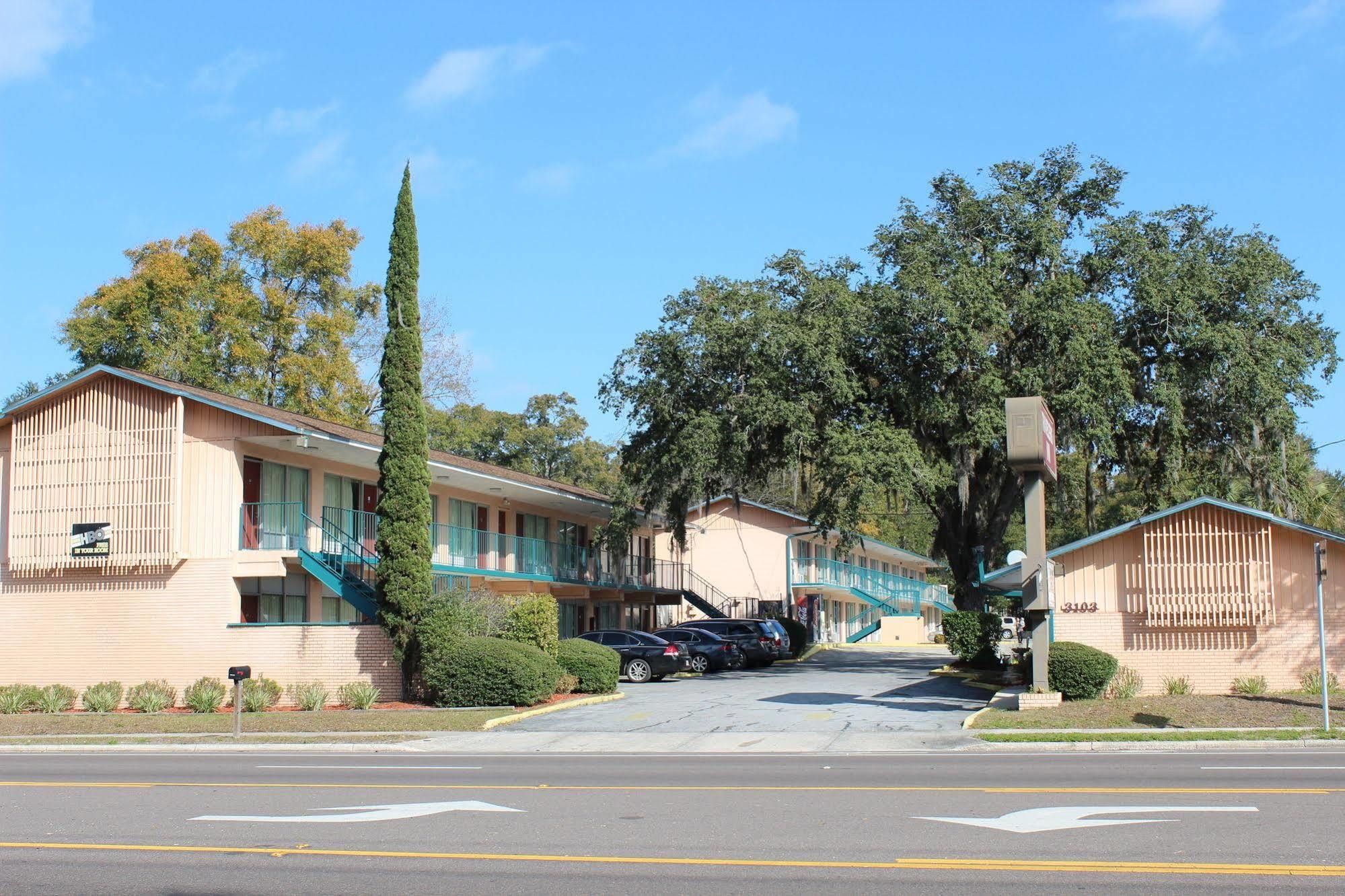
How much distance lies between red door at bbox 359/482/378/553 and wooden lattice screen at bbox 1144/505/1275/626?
1790 cm

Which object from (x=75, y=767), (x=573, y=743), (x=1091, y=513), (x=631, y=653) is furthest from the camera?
(x=1091, y=513)

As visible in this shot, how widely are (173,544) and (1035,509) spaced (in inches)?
745

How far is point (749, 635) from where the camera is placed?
41000 mm

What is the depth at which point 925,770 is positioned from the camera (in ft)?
52.7

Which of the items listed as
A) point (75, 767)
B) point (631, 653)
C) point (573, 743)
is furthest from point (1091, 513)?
point (75, 767)

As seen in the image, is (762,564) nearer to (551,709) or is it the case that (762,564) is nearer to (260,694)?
(551,709)

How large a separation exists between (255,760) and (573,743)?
5.01 metres

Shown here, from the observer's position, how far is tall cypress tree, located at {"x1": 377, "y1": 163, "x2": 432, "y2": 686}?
27859mm

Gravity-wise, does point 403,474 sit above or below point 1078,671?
above

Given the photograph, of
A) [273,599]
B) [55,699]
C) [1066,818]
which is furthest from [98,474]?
[1066,818]

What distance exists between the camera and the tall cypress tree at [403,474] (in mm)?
27859

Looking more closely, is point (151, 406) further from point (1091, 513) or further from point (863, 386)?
point (1091, 513)

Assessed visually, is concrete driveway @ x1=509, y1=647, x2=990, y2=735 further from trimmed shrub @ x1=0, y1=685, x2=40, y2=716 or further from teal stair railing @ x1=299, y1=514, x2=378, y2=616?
trimmed shrub @ x1=0, y1=685, x2=40, y2=716

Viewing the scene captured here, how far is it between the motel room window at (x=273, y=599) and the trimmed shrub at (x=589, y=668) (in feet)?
23.6
